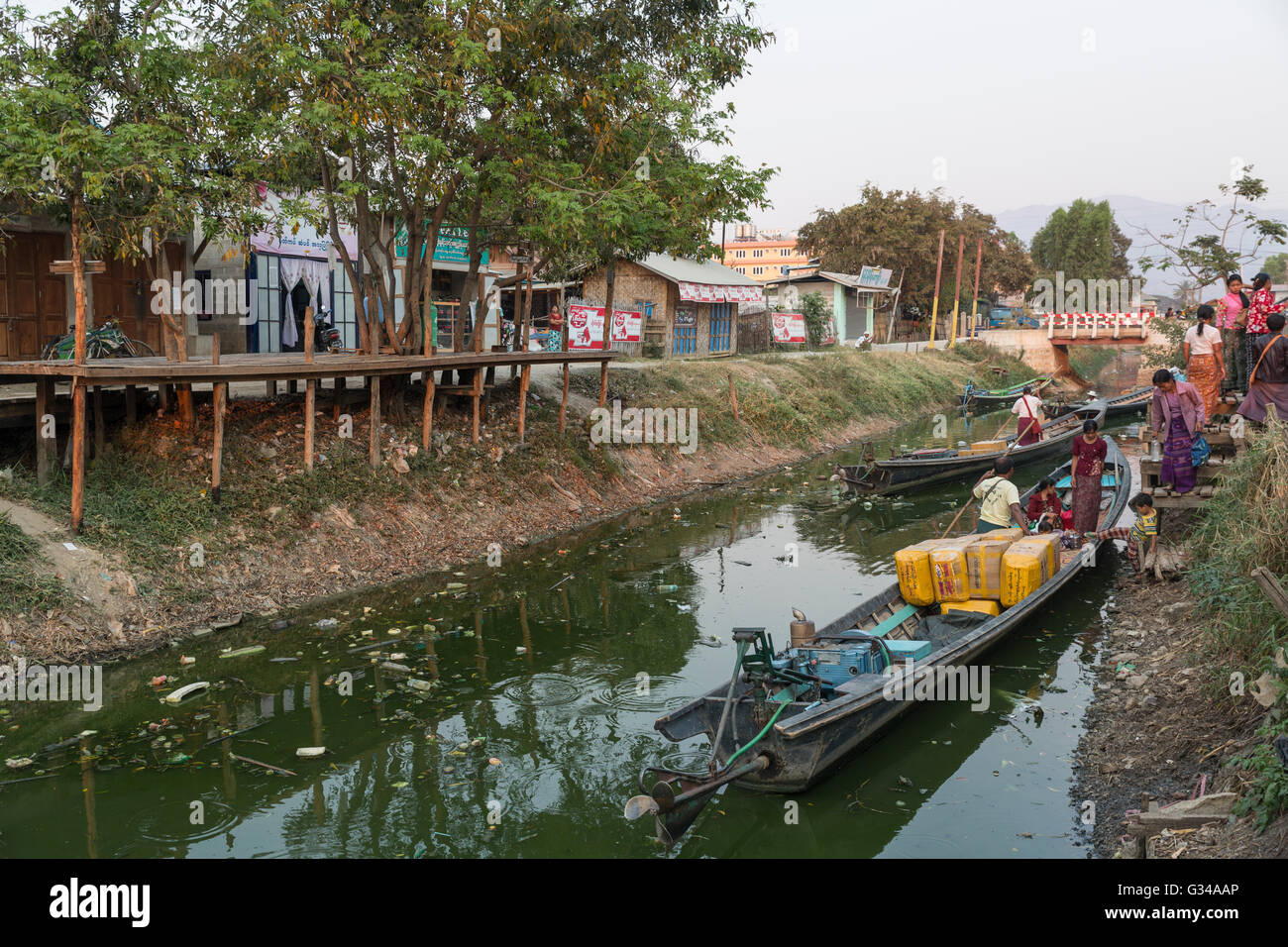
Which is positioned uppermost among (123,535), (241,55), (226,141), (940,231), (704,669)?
(940,231)

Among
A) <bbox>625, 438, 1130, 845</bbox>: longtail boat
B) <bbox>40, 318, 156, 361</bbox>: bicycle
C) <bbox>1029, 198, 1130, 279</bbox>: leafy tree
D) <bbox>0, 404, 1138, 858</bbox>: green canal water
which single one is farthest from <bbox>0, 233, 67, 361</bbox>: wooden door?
<bbox>1029, 198, 1130, 279</bbox>: leafy tree

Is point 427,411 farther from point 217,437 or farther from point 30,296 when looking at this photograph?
point 30,296

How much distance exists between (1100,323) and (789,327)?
42.8ft

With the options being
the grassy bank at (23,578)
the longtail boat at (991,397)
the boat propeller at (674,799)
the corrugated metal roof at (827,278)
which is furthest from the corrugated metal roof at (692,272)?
the boat propeller at (674,799)

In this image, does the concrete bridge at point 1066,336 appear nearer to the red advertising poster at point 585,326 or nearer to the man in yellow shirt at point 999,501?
the red advertising poster at point 585,326

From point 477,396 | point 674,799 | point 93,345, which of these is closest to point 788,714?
point 674,799

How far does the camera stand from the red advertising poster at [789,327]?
119 feet

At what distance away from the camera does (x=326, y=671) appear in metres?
9.70

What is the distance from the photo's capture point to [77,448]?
10469 mm

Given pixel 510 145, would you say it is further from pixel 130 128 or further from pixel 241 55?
pixel 130 128

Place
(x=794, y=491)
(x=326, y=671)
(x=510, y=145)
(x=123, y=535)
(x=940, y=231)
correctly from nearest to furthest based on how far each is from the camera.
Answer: (x=326, y=671), (x=123, y=535), (x=510, y=145), (x=794, y=491), (x=940, y=231)

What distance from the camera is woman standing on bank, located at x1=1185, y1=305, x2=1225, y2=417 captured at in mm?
11898

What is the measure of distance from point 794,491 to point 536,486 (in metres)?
6.55

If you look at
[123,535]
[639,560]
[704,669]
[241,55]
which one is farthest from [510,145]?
[704,669]
